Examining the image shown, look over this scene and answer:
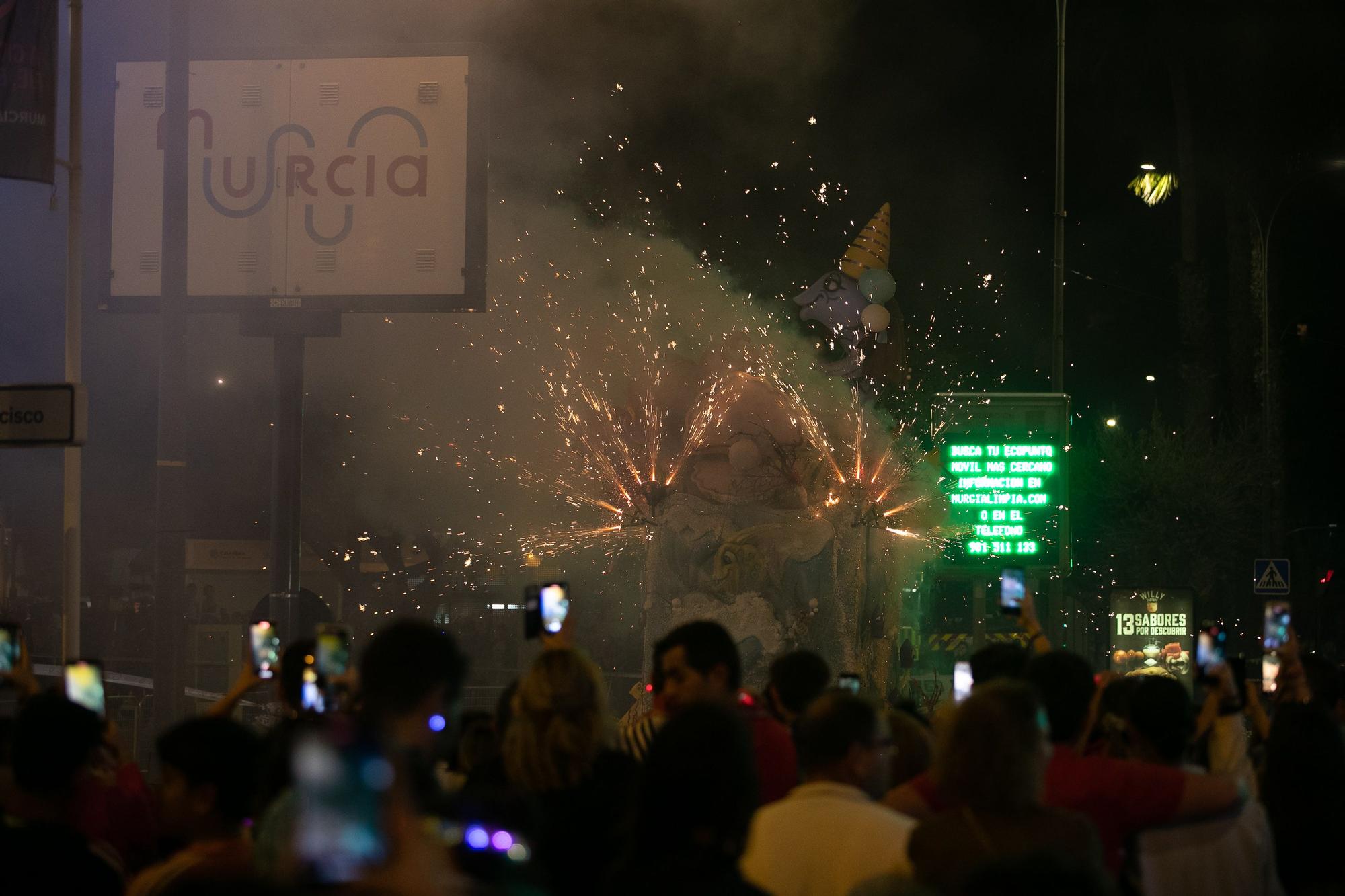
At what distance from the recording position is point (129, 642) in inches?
822

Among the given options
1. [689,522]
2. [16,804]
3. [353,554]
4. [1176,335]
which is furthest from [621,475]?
[1176,335]

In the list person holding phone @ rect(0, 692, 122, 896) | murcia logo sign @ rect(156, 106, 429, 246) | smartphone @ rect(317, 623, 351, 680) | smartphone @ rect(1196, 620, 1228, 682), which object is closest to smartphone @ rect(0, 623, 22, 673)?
smartphone @ rect(317, 623, 351, 680)

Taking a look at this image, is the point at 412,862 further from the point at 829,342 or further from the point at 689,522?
the point at 829,342

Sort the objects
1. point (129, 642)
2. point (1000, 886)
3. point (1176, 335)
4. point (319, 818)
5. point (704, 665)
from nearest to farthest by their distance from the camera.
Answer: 1. point (319, 818)
2. point (1000, 886)
3. point (704, 665)
4. point (129, 642)
5. point (1176, 335)

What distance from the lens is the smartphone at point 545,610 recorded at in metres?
4.53

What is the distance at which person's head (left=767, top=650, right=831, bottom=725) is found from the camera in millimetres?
4328

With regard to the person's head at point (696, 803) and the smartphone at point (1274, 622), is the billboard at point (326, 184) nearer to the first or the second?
the smartphone at point (1274, 622)

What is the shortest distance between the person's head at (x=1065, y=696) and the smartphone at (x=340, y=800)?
251 centimetres

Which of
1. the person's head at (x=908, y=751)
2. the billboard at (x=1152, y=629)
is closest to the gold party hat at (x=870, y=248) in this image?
the billboard at (x=1152, y=629)

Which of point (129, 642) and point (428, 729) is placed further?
point (129, 642)

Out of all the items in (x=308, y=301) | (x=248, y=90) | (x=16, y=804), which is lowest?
(x=16, y=804)

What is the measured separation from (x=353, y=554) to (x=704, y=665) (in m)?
18.7

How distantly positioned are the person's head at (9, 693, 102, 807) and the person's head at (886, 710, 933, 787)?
2.04m

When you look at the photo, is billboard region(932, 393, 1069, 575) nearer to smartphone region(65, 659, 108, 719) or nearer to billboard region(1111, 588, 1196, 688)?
billboard region(1111, 588, 1196, 688)
